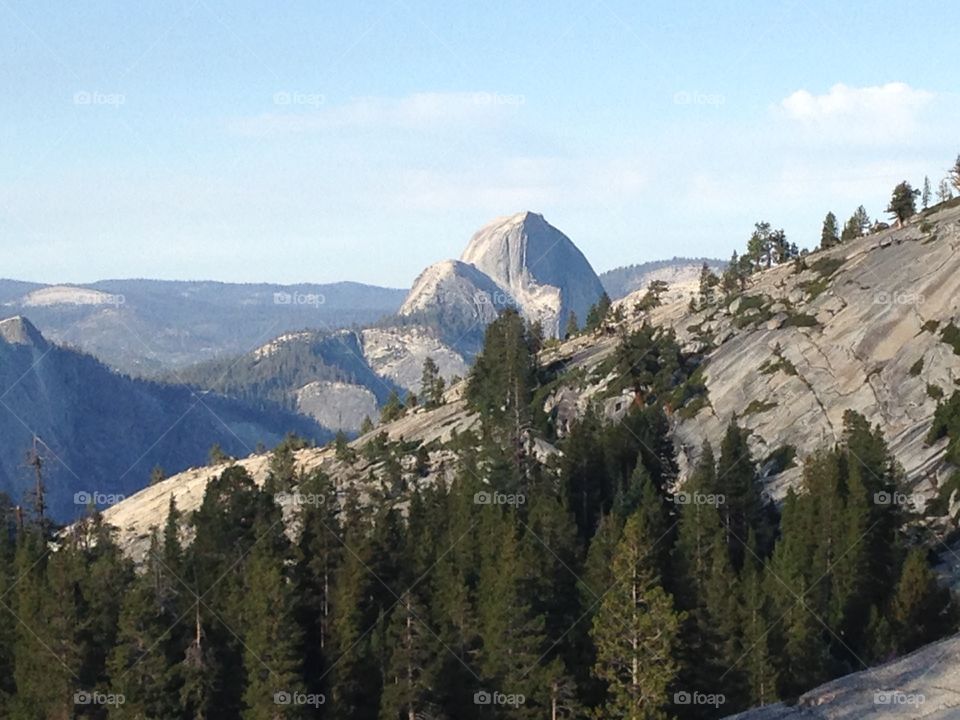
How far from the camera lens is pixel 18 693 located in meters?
61.3

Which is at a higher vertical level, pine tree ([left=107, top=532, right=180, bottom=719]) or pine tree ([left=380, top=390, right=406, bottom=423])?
pine tree ([left=380, top=390, right=406, bottom=423])

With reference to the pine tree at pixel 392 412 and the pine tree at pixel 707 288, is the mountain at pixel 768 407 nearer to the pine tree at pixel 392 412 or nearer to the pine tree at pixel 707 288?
the pine tree at pixel 707 288

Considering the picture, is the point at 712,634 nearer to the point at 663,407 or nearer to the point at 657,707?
the point at 657,707

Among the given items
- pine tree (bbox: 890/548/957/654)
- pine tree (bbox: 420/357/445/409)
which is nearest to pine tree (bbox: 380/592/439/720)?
pine tree (bbox: 890/548/957/654)

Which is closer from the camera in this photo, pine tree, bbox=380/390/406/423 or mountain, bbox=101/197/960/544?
mountain, bbox=101/197/960/544
